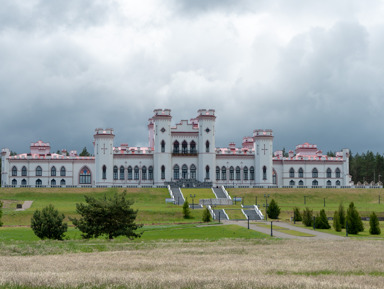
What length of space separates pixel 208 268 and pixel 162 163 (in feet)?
262

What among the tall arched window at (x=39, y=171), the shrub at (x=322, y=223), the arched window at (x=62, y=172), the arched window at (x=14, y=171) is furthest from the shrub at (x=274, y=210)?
the arched window at (x=14, y=171)

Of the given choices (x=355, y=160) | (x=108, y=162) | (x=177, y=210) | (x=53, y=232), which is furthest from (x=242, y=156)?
(x=53, y=232)

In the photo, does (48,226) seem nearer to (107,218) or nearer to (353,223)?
(107,218)

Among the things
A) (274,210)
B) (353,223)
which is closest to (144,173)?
(274,210)

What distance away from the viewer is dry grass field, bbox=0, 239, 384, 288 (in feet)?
55.9

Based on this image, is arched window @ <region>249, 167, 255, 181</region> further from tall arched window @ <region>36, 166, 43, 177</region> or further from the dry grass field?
the dry grass field

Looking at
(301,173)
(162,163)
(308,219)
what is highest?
(162,163)

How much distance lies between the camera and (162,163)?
331 feet

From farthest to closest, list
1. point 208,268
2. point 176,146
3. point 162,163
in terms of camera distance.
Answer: point 176,146, point 162,163, point 208,268

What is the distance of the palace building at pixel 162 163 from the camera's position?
330 ft

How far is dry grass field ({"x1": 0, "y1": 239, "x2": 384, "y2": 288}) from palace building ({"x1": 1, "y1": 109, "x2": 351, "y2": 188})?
7003 centimetres

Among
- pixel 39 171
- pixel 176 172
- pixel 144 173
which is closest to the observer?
pixel 176 172

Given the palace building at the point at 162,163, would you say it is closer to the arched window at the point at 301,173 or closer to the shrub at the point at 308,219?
the arched window at the point at 301,173

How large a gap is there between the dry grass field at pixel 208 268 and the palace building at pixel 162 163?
70.0 meters
